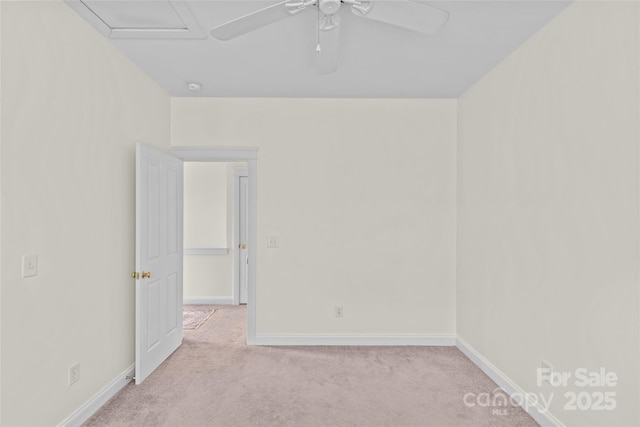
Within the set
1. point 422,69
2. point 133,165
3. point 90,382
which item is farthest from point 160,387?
point 422,69

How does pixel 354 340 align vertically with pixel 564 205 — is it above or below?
below

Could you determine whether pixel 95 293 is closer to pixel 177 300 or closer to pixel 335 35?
pixel 177 300

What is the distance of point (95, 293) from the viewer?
2283mm

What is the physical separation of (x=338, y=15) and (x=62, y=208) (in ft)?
6.17

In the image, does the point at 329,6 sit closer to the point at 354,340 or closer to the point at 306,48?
the point at 306,48

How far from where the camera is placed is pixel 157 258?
115 inches

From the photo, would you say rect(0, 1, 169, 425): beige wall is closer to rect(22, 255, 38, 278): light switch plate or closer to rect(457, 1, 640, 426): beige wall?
rect(22, 255, 38, 278): light switch plate

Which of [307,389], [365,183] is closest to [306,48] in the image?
[365,183]

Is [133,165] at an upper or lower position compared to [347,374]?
upper

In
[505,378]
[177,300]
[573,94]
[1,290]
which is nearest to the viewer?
[1,290]

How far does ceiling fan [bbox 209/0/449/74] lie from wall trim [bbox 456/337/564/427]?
236 cm

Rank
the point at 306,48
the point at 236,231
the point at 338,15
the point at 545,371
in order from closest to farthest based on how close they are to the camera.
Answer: the point at 338,15, the point at 545,371, the point at 306,48, the point at 236,231

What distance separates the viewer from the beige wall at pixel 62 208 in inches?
65.7

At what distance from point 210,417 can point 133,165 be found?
1961 mm
